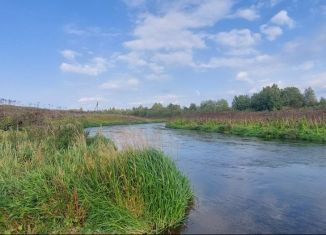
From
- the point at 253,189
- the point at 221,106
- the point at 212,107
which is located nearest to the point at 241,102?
the point at 221,106

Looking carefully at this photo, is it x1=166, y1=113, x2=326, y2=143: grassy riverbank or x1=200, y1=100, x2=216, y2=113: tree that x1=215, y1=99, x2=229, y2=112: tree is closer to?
x1=200, y1=100, x2=216, y2=113: tree

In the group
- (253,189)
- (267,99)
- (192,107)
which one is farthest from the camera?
(192,107)

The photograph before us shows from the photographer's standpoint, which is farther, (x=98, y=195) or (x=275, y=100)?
(x=275, y=100)

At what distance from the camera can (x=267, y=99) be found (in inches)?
3371

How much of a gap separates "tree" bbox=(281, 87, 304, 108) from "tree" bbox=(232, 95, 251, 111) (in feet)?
35.8

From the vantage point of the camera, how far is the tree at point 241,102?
309 ft

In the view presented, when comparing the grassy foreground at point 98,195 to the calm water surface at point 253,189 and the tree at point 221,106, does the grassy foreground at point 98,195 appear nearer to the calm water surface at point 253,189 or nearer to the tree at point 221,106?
the calm water surface at point 253,189

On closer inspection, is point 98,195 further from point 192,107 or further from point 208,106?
point 192,107

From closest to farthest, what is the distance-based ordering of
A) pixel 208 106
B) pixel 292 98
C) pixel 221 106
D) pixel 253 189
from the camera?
pixel 253 189 → pixel 292 98 → pixel 221 106 → pixel 208 106

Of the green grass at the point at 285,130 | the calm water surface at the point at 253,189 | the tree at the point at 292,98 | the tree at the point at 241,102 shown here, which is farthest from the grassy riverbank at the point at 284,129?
the tree at the point at 241,102

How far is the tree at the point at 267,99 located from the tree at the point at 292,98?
1311mm

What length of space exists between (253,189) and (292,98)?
7441cm

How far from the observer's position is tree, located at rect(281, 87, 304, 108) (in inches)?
3243

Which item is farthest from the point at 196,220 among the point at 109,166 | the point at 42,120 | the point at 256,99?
the point at 256,99
